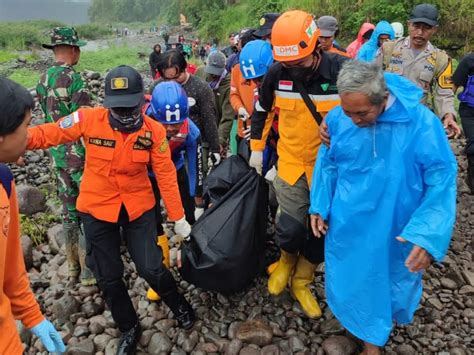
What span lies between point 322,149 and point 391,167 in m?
0.50

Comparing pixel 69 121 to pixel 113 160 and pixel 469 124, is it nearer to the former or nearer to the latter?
pixel 113 160

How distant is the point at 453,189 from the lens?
2.19m

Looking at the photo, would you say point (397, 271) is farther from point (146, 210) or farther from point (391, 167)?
point (146, 210)

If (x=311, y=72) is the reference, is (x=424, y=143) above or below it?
below

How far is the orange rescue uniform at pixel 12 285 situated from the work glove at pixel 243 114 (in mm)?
2874

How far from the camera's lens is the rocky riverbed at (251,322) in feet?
9.78

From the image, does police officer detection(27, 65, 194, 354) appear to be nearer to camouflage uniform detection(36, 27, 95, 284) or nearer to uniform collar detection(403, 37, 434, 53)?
camouflage uniform detection(36, 27, 95, 284)

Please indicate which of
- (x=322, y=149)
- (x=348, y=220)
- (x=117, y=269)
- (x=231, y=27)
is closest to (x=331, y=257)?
(x=348, y=220)

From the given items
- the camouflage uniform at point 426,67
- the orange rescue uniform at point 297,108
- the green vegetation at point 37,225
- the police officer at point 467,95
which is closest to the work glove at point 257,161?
the orange rescue uniform at point 297,108

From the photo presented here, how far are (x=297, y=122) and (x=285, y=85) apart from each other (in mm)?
268

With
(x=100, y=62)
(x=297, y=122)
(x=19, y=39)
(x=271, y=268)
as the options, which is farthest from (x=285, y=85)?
(x=19, y=39)

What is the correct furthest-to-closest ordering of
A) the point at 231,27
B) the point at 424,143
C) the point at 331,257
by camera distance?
the point at 231,27
the point at 331,257
the point at 424,143

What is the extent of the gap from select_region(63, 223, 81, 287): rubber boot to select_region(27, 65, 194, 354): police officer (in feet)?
3.03

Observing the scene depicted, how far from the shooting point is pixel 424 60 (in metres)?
4.12
